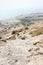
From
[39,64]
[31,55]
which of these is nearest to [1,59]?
[31,55]

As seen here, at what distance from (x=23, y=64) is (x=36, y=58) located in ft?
5.40

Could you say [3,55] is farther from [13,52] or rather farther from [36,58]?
[36,58]

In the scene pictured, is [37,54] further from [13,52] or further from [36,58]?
[13,52]

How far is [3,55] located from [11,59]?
2162mm

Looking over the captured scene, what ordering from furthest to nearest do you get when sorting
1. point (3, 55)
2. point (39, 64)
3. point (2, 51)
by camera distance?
point (2, 51), point (3, 55), point (39, 64)

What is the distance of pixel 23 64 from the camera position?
17.8m

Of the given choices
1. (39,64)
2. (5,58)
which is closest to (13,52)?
(5,58)

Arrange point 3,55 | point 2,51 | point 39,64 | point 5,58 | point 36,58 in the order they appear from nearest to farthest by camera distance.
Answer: point 39,64
point 36,58
point 5,58
point 3,55
point 2,51

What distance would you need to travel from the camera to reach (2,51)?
2334cm

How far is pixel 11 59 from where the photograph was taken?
19.6m

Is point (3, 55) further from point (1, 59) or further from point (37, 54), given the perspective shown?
point (37, 54)

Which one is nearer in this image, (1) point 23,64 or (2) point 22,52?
(1) point 23,64

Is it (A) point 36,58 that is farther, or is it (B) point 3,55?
(B) point 3,55

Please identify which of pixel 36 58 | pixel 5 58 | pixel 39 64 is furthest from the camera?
pixel 5 58
